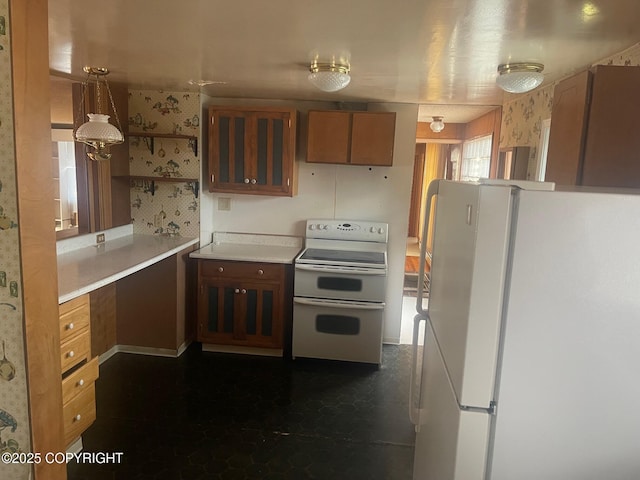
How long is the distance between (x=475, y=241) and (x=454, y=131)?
5.69 meters

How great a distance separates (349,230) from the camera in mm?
3920

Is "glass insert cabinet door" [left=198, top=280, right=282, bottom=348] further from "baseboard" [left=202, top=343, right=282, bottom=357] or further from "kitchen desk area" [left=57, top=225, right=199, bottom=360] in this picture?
"kitchen desk area" [left=57, top=225, right=199, bottom=360]

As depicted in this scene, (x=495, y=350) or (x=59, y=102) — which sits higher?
(x=59, y=102)

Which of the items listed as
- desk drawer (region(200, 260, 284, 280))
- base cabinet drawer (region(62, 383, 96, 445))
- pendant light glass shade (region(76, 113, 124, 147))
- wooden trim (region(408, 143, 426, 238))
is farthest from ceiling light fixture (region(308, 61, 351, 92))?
wooden trim (region(408, 143, 426, 238))

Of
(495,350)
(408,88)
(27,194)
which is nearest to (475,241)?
(495,350)

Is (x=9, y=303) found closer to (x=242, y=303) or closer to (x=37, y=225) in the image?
(x=37, y=225)

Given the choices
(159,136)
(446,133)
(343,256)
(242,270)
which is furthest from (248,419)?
(446,133)

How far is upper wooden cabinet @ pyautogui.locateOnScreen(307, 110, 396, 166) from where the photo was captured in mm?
3570

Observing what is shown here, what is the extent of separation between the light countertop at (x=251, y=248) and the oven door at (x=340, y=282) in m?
0.20

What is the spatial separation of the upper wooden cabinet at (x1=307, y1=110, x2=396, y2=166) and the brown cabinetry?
0.99 metres

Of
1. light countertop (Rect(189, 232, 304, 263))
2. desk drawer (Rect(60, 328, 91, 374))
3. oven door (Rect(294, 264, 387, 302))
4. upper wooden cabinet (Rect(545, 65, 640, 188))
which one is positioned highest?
upper wooden cabinet (Rect(545, 65, 640, 188))

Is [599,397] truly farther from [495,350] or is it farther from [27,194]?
[27,194]

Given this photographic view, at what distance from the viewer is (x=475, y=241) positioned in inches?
40.4

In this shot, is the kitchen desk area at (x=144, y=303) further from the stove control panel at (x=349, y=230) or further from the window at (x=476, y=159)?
the window at (x=476, y=159)
